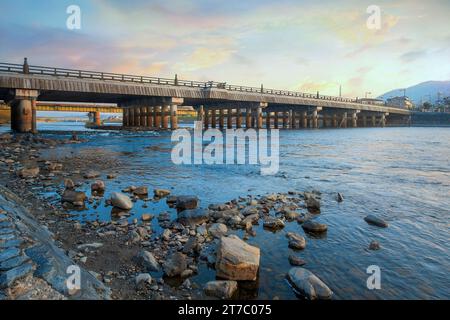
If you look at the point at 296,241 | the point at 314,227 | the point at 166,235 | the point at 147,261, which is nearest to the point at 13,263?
the point at 147,261

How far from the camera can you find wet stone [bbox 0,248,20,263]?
3.88m

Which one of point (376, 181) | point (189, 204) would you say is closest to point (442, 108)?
point (376, 181)

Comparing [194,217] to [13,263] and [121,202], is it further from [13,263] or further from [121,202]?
[13,263]

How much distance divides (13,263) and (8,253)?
0.31 meters

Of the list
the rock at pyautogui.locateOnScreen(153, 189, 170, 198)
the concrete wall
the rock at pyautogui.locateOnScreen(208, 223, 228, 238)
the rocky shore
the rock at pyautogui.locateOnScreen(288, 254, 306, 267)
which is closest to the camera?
the rocky shore

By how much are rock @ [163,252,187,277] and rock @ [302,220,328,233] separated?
11.7 ft

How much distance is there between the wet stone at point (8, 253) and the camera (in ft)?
12.7

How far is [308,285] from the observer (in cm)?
464

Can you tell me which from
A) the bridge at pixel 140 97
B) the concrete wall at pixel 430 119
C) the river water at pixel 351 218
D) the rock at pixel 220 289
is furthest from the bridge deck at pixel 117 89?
the concrete wall at pixel 430 119

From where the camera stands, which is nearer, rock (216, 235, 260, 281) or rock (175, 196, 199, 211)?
rock (216, 235, 260, 281)

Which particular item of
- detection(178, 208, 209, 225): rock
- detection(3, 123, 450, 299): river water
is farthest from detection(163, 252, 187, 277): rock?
detection(178, 208, 209, 225): rock

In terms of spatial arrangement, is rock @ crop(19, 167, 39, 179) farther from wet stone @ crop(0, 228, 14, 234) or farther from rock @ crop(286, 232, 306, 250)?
rock @ crop(286, 232, 306, 250)

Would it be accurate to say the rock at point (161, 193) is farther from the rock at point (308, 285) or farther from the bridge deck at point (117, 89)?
the bridge deck at point (117, 89)
